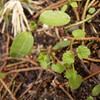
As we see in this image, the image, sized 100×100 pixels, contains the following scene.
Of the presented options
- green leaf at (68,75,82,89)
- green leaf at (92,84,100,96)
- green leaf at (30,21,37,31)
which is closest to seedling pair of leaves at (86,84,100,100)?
green leaf at (92,84,100,96)

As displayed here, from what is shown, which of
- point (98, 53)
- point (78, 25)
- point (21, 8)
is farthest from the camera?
point (21, 8)

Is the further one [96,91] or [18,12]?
[18,12]

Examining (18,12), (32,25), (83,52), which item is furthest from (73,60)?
(18,12)

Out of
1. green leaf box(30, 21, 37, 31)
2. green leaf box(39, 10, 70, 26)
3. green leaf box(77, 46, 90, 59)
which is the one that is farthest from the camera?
green leaf box(30, 21, 37, 31)

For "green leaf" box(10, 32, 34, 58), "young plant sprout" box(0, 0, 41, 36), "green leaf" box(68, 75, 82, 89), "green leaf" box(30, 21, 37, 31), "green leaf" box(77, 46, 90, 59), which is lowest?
"green leaf" box(68, 75, 82, 89)

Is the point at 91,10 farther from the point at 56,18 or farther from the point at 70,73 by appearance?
the point at 70,73

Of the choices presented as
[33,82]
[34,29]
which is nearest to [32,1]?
[34,29]

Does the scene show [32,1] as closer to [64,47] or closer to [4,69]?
[64,47]

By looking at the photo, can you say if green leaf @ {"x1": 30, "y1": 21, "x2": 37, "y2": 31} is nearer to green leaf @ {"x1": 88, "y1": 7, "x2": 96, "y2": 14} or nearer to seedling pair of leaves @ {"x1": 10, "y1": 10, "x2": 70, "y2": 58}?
seedling pair of leaves @ {"x1": 10, "y1": 10, "x2": 70, "y2": 58}
